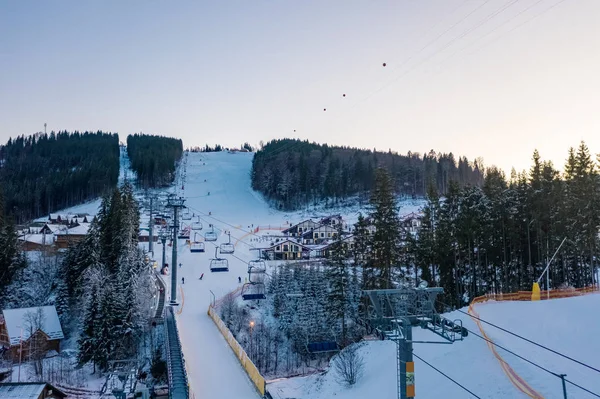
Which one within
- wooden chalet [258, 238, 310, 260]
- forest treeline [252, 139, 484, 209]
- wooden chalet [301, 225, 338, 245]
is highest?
forest treeline [252, 139, 484, 209]

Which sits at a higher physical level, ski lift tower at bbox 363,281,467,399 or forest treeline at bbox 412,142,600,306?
forest treeline at bbox 412,142,600,306

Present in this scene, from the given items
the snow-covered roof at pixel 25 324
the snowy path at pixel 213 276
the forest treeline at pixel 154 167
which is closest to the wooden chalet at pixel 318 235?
the snowy path at pixel 213 276

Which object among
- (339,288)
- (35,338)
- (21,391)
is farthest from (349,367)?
(35,338)

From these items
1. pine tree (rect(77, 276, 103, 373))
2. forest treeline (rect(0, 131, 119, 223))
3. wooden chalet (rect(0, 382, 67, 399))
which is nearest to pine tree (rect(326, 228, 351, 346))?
pine tree (rect(77, 276, 103, 373))

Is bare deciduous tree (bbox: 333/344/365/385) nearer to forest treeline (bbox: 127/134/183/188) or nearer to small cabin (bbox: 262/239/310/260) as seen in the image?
small cabin (bbox: 262/239/310/260)

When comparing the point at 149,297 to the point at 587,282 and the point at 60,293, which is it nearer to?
the point at 60,293

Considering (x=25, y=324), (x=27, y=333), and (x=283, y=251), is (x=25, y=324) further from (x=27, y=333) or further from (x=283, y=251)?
(x=283, y=251)

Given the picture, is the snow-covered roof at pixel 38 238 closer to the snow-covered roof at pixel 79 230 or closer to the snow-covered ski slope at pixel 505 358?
the snow-covered roof at pixel 79 230

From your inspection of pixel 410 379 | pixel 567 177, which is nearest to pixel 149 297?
pixel 410 379
